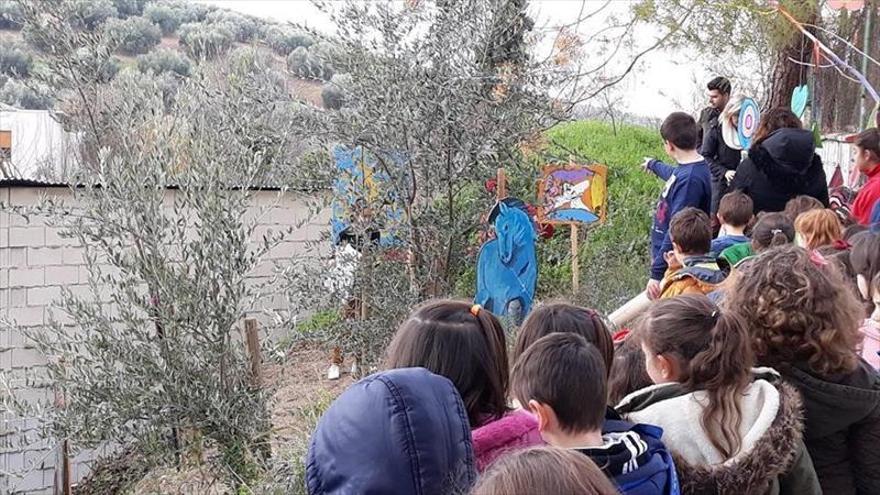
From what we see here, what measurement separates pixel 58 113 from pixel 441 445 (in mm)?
3579

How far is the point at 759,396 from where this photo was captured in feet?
6.70

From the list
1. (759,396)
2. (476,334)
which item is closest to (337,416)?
(476,334)

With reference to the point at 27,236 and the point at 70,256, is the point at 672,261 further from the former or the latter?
the point at 27,236

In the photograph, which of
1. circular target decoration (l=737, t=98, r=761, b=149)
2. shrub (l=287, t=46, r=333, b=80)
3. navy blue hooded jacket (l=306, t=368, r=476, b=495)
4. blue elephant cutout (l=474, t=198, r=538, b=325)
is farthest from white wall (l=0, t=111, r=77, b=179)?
navy blue hooded jacket (l=306, t=368, r=476, b=495)

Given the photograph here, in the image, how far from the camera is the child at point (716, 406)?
1.92 metres

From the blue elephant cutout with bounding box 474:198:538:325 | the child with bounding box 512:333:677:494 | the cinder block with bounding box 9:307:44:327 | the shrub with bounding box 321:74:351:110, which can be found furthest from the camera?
the cinder block with bounding box 9:307:44:327

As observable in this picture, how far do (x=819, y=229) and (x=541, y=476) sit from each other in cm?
349

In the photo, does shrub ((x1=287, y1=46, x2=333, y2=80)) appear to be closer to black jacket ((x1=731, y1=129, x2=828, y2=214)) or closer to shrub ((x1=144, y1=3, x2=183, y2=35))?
black jacket ((x1=731, y1=129, x2=828, y2=214))

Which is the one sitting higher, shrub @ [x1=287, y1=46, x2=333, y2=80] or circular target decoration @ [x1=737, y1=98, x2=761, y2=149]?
shrub @ [x1=287, y1=46, x2=333, y2=80]

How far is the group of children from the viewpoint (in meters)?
1.46

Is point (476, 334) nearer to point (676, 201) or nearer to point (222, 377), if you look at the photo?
point (222, 377)

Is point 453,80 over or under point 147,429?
over

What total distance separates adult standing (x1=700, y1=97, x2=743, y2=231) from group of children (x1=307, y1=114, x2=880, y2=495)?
3622 millimetres

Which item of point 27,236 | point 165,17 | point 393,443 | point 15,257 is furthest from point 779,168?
point 165,17
